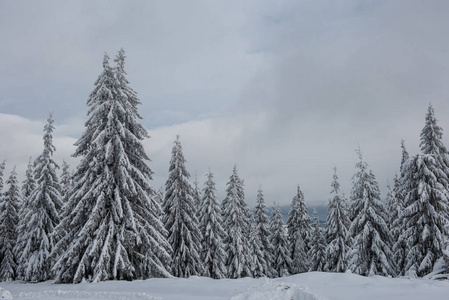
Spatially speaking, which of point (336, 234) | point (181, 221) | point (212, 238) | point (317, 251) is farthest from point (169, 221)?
point (317, 251)

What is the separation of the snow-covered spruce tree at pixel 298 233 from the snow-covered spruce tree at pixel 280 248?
1265 mm

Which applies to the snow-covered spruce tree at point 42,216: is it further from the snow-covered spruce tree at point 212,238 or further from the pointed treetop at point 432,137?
the pointed treetop at point 432,137

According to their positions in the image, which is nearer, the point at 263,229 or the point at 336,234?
the point at 336,234

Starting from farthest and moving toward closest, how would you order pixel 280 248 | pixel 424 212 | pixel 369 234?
pixel 280 248, pixel 369 234, pixel 424 212

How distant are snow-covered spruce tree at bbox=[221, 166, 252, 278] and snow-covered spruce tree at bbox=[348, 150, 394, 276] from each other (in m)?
12.7

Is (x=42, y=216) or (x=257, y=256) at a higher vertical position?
(x=42, y=216)

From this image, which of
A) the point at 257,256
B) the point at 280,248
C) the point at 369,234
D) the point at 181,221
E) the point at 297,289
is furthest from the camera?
the point at 280,248

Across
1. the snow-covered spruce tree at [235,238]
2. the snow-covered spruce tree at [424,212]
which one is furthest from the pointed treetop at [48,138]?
the snow-covered spruce tree at [424,212]

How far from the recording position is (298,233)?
140 ft

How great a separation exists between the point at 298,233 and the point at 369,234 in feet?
61.1

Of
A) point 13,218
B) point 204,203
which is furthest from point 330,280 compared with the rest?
point 13,218

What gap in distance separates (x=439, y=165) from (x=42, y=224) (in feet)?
103

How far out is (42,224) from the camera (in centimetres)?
2514

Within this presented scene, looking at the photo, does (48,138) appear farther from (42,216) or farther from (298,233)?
(298,233)
